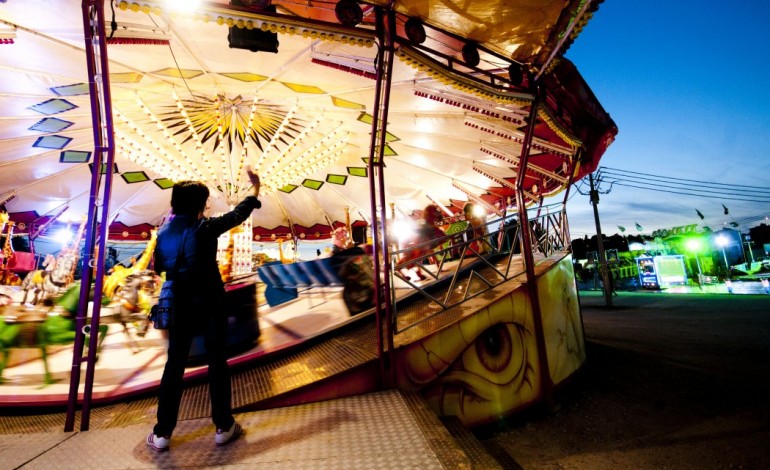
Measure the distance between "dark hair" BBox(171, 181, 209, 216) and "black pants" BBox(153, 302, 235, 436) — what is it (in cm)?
70

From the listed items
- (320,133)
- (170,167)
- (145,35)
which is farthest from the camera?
(320,133)

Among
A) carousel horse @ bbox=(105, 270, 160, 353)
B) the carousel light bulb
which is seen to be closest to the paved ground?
carousel horse @ bbox=(105, 270, 160, 353)

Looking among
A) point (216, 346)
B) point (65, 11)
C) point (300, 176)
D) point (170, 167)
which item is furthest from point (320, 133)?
point (216, 346)

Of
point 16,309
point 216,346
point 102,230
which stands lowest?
point 216,346

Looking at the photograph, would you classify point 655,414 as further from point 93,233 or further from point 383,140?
point 93,233

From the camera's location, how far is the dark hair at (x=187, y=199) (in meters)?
2.38

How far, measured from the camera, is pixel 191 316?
2256 millimetres

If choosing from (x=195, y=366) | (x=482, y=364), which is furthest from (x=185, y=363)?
(x=482, y=364)

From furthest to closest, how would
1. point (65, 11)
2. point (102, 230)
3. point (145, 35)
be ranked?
point (145, 35) < point (65, 11) < point (102, 230)

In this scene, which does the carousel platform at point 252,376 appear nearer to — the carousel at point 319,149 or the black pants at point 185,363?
the carousel at point 319,149

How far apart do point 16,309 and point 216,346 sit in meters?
4.07

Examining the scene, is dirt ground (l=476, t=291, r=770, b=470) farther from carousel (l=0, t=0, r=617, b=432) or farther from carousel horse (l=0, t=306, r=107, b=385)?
carousel horse (l=0, t=306, r=107, b=385)

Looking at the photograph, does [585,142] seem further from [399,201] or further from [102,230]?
[102,230]

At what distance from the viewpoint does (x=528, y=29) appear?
360cm
